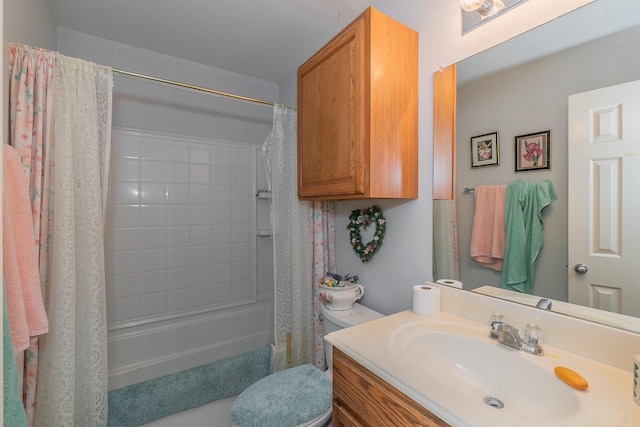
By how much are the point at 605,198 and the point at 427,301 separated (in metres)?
0.67

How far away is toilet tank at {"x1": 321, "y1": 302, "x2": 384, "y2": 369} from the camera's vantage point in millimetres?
1562

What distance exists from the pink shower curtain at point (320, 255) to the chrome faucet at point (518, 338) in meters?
1.13

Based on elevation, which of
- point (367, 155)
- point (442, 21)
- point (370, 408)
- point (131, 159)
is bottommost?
point (370, 408)

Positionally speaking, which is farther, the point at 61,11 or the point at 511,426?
the point at 61,11

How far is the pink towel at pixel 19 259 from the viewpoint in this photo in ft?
3.21

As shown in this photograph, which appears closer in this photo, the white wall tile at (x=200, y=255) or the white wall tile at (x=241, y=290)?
the white wall tile at (x=200, y=255)

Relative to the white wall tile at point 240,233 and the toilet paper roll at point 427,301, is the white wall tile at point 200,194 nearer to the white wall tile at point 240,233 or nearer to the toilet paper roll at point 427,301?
the white wall tile at point 240,233

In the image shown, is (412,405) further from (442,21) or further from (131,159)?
(131,159)

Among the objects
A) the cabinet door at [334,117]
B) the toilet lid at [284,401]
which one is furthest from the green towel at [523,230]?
the toilet lid at [284,401]

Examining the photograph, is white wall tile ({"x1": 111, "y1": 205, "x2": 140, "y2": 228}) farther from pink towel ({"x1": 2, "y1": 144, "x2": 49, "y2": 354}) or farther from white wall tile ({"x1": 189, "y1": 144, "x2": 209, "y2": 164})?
pink towel ({"x1": 2, "y1": 144, "x2": 49, "y2": 354})

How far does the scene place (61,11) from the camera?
1.67 metres

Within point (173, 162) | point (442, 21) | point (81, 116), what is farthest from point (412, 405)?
point (173, 162)

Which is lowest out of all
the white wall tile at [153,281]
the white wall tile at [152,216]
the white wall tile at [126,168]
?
the white wall tile at [153,281]

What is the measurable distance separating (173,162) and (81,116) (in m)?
0.89
